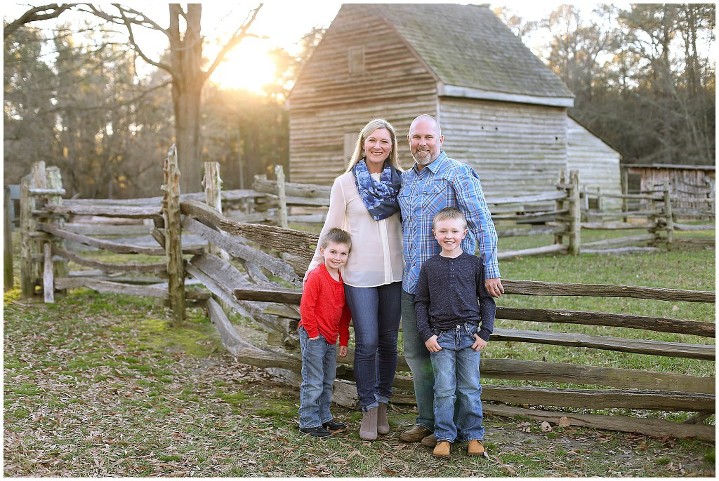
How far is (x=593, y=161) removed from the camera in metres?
28.4

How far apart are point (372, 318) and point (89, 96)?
33536 mm

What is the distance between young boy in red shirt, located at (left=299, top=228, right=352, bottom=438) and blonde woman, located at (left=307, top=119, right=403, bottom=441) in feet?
0.44

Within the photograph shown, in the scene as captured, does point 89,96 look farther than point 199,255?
Yes

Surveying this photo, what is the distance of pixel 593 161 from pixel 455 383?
83.6 ft

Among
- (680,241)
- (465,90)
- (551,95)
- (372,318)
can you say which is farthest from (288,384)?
(551,95)

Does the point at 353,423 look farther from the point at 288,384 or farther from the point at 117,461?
the point at 117,461

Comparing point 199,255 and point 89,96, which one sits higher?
point 89,96

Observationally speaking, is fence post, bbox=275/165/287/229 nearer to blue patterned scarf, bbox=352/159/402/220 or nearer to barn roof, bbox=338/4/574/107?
blue patterned scarf, bbox=352/159/402/220

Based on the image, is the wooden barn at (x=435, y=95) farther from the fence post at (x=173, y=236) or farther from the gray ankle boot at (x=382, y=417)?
the gray ankle boot at (x=382, y=417)

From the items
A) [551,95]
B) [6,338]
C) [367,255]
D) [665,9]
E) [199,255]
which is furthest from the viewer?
[665,9]

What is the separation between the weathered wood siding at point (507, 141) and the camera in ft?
71.8

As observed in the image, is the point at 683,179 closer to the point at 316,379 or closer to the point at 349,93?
the point at 349,93

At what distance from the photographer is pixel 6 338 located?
7.99 metres

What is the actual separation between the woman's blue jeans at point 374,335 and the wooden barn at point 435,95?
16.5 meters
